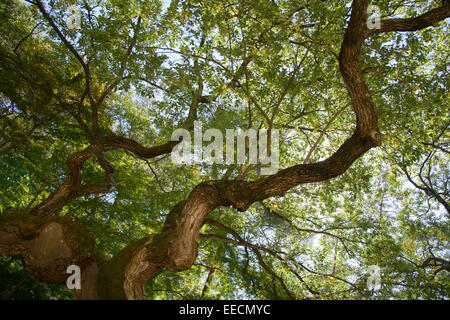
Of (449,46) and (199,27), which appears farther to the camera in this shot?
(449,46)

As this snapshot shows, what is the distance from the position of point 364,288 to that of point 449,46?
22.1 ft

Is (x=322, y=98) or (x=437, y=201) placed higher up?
(x=322, y=98)

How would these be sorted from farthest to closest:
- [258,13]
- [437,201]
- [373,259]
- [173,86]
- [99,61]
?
[437,201]
[373,259]
[173,86]
[99,61]
[258,13]

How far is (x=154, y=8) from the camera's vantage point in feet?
20.2

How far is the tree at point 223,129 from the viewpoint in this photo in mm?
4039

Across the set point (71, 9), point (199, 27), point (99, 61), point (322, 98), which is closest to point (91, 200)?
point (99, 61)

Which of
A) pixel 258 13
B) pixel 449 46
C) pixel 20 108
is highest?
pixel 449 46

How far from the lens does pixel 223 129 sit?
7.82m

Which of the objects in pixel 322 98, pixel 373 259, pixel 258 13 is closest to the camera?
pixel 258 13

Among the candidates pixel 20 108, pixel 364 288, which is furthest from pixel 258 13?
pixel 364 288

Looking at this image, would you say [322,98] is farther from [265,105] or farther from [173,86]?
[173,86]

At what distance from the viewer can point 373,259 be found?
24.8 feet

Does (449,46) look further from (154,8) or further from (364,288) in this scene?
(154,8)

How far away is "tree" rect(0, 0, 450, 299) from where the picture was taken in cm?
404
